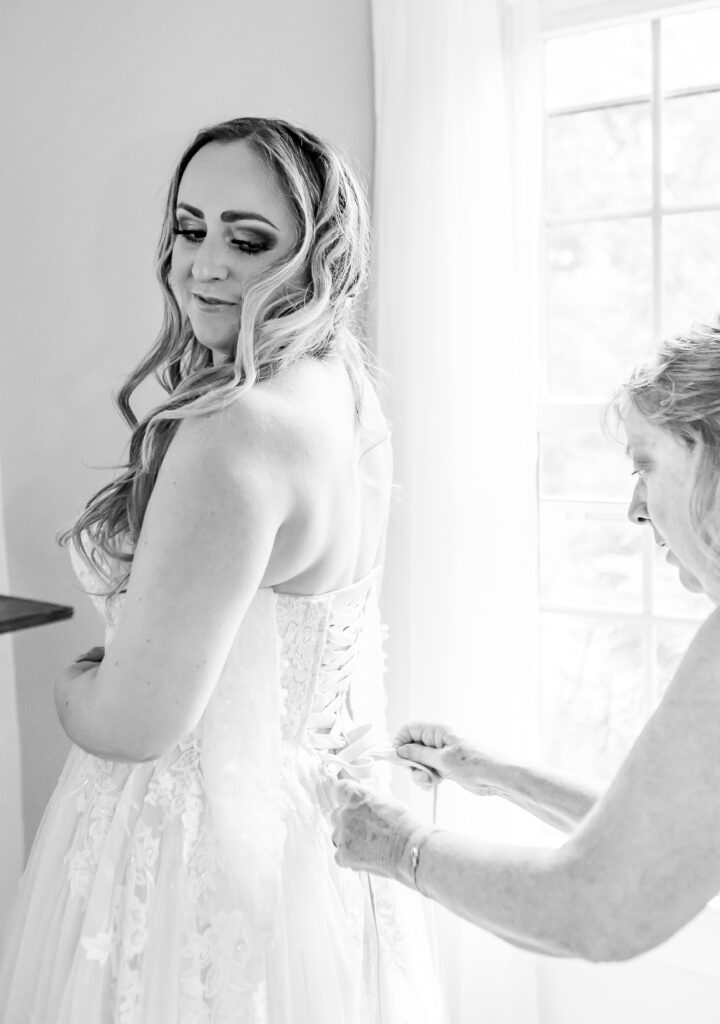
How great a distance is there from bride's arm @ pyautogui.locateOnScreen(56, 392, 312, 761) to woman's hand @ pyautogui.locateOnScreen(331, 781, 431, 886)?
0.22m

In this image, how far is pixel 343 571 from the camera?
128cm

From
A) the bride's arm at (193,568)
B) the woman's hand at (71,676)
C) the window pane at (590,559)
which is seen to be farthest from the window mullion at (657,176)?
the woman's hand at (71,676)

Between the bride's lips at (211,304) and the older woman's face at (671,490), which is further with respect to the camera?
the bride's lips at (211,304)

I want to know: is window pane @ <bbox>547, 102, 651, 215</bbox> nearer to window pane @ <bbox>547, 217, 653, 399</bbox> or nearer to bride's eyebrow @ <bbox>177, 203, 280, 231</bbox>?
window pane @ <bbox>547, 217, 653, 399</bbox>

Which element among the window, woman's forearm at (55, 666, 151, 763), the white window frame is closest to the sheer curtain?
the white window frame

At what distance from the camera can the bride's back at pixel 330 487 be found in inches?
45.6

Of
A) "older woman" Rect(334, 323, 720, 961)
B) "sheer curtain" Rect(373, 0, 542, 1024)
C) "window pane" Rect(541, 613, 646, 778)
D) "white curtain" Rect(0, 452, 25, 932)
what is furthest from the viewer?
"window pane" Rect(541, 613, 646, 778)

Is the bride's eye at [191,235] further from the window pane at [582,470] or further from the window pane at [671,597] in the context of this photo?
the window pane at [671,597]

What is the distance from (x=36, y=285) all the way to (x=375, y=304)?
2.11 ft

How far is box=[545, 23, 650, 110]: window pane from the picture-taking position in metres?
1.92

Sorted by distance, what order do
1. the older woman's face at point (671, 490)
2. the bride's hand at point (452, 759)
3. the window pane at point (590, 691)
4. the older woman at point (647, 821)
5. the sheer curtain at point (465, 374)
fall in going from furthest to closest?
1. the window pane at point (590, 691)
2. the sheer curtain at point (465, 374)
3. the bride's hand at point (452, 759)
4. the older woman's face at point (671, 490)
5. the older woman at point (647, 821)

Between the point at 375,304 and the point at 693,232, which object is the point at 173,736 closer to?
the point at 375,304

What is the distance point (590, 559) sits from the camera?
212 centimetres

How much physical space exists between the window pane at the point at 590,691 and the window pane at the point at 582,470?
0.88 feet
